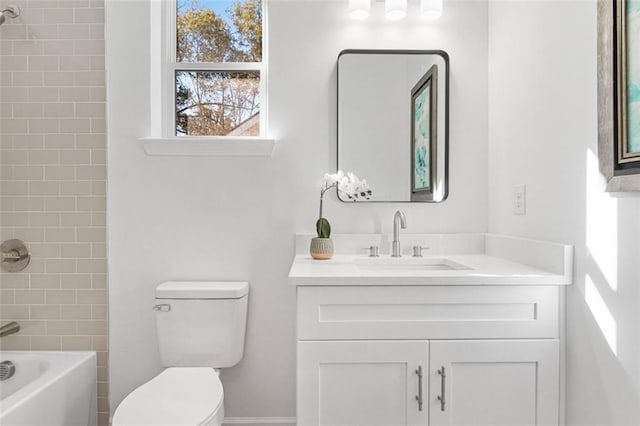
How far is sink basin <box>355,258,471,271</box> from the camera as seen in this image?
1.88 m

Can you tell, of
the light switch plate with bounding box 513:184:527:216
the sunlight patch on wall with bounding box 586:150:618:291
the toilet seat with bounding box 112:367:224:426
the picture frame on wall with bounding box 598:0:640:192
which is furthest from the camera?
the light switch plate with bounding box 513:184:527:216

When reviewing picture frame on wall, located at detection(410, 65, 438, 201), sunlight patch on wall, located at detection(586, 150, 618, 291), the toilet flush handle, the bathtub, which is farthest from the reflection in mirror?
the bathtub

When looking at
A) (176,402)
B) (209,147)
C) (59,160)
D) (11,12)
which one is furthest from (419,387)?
(11,12)

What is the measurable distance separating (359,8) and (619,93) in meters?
1.18

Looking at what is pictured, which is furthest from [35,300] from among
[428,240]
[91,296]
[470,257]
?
[470,257]

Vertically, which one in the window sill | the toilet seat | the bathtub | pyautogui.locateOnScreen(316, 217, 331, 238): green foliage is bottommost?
the bathtub

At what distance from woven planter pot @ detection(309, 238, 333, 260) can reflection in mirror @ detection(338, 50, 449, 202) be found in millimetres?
346

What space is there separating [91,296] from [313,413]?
4.07ft

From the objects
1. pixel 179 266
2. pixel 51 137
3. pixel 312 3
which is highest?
pixel 312 3

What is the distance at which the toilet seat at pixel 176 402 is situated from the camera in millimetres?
1359

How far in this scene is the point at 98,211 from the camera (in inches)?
80.0

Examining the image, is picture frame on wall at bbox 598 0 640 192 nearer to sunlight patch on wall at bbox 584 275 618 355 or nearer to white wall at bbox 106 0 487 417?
sunlight patch on wall at bbox 584 275 618 355

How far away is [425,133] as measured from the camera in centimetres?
206

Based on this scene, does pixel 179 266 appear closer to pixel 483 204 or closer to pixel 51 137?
pixel 51 137
